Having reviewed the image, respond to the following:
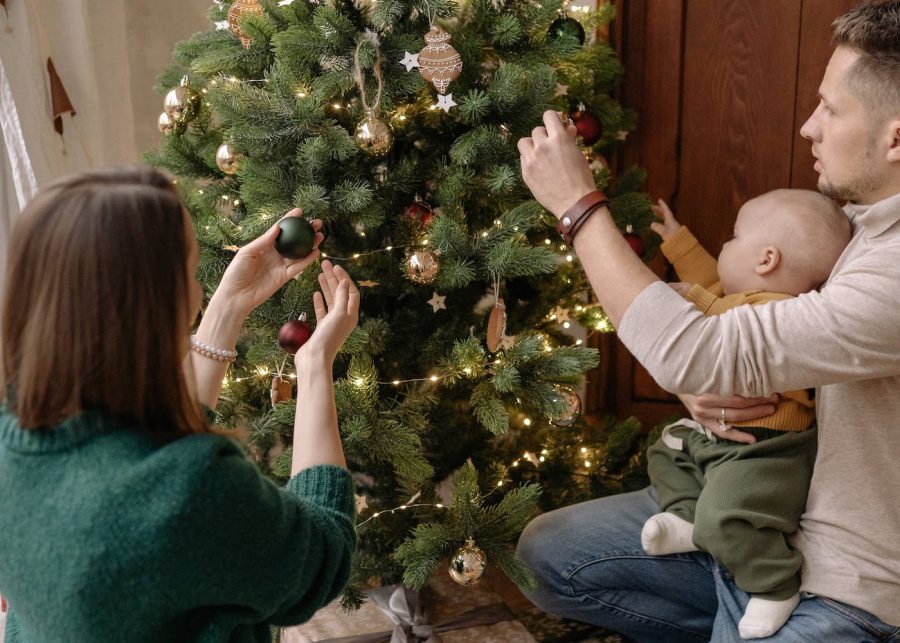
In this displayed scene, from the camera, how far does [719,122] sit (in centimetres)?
222

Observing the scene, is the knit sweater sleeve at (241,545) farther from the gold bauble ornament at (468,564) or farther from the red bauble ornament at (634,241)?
the red bauble ornament at (634,241)

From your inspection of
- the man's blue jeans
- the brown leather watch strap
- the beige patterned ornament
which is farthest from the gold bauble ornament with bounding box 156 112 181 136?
the man's blue jeans

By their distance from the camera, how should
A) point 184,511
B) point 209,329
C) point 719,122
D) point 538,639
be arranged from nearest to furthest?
point 184,511 → point 209,329 → point 538,639 → point 719,122

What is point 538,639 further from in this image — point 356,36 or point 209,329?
point 356,36

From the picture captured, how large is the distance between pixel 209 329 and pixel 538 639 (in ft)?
3.74

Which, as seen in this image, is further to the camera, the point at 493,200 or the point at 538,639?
the point at 538,639

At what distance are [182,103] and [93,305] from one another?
936 millimetres

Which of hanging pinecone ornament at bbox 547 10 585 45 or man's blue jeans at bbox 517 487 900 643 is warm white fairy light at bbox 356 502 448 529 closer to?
man's blue jeans at bbox 517 487 900 643

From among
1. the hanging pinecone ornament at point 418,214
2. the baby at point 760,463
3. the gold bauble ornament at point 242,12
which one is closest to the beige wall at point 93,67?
the gold bauble ornament at point 242,12

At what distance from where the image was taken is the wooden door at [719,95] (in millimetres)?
2129

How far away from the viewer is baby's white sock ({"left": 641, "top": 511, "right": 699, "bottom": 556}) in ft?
5.12

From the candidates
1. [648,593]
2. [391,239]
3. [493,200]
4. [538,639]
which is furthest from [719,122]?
[538,639]

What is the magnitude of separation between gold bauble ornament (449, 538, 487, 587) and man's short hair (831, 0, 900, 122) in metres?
1.02

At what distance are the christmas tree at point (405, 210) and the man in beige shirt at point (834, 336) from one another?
0.25 meters
